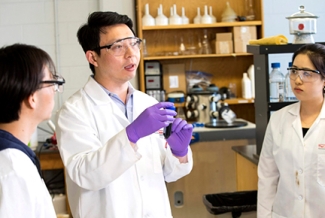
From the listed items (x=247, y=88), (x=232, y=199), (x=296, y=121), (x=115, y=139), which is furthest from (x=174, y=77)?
(x=115, y=139)

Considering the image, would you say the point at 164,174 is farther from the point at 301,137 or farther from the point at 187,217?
the point at 187,217

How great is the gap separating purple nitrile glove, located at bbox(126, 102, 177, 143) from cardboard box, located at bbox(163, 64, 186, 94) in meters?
2.63

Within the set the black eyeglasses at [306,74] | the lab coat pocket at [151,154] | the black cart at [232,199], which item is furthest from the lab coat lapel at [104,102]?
the black cart at [232,199]

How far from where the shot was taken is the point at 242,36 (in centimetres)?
409

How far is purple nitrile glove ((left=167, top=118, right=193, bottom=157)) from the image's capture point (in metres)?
1.78

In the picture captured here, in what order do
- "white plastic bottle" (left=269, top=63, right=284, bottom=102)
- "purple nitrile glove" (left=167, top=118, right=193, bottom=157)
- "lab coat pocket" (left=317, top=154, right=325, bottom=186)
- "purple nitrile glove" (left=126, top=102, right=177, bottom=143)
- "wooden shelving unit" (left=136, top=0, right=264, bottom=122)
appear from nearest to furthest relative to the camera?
"purple nitrile glove" (left=126, top=102, right=177, bottom=143), "purple nitrile glove" (left=167, top=118, right=193, bottom=157), "lab coat pocket" (left=317, top=154, right=325, bottom=186), "white plastic bottle" (left=269, top=63, right=284, bottom=102), "wooden shelving unit" (left=136, top=0, right=264, bottom=122)

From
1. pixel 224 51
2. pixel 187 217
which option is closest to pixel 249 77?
pixel 224 51

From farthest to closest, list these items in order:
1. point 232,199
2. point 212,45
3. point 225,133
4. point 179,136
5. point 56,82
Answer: point 212,45 → point 225,133 → point 232,199 → point 179,136 → point 56,82

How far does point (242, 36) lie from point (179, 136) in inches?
97.9

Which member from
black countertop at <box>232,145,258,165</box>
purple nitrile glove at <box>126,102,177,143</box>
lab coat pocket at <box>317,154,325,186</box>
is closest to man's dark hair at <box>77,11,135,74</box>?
purple nitrile glove at <box>126,102,177,143</box>

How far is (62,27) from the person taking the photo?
4105 millimetres

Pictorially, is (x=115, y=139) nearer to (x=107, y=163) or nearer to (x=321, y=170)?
(x=107, y=163)

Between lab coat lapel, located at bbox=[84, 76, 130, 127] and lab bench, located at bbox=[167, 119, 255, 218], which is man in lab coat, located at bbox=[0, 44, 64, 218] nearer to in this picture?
lab coat lapel, located at bbox=[84, 76, 130, 127]

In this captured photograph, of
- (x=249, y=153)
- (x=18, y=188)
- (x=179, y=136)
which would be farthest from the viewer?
(x=249, y=153)
